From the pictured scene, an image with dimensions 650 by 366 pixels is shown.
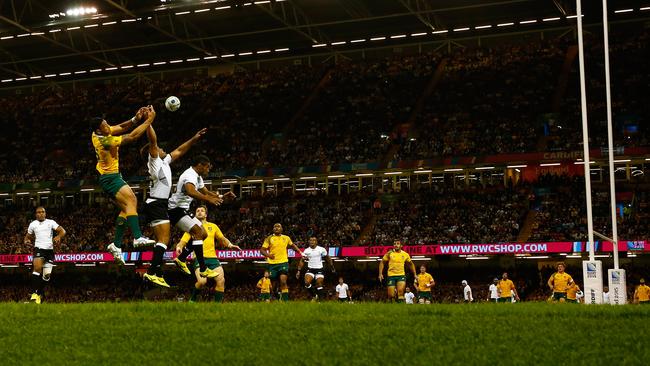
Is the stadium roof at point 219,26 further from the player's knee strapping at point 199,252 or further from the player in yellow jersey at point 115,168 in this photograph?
the player in yellow jersey at point 115,168

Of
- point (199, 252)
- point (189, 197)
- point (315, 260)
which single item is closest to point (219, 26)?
point (315, 260)

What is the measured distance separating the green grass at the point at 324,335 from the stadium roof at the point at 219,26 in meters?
35.4

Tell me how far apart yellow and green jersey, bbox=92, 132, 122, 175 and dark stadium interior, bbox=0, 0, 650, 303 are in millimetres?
29444

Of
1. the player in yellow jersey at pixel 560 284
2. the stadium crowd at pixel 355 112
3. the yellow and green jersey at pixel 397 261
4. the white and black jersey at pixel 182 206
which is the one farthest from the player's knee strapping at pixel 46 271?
the stadium crowd at pixel 355 112

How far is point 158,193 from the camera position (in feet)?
52.5

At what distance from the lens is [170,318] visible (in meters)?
14.2

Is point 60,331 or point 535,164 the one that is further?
point 535,164

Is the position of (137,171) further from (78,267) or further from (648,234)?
(648,234)

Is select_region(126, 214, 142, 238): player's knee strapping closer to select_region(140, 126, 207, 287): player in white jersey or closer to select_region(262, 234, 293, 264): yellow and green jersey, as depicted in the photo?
select_region(140, 126, 207, 287): player in white jersey

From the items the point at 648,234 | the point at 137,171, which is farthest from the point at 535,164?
the point at 137,171

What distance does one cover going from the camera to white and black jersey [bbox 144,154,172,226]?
52.3 ft

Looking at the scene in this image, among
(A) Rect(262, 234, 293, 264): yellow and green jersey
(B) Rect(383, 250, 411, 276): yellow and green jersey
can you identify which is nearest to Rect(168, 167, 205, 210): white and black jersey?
(A) Rect(262, 234, 293, 264): yellow and green jersey

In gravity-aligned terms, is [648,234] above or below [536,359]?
above

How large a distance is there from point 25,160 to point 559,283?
47.7 metres
